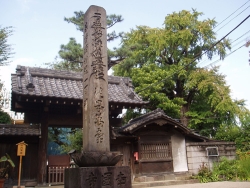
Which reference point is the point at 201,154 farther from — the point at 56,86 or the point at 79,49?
the point at 79,49

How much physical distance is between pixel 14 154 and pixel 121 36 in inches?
708

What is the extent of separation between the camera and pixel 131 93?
12625 mm

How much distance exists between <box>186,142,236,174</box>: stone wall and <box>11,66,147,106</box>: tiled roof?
4.84 metres

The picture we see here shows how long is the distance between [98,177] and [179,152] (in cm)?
995

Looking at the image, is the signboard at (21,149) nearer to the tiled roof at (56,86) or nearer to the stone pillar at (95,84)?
the tiled roof at (56,86)

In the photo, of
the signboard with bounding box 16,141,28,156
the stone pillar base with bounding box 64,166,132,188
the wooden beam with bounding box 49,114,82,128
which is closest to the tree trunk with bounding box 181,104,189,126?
the wooden beam with bounding box 49,114,82,128

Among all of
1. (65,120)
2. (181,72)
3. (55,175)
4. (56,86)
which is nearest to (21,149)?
(65,120)

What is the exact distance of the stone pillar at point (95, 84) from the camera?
6.10m

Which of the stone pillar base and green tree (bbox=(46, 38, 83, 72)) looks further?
green tree (bbox=(46, 38, 83, 72))

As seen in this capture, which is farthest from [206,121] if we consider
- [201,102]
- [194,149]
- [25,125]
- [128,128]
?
[25,125]

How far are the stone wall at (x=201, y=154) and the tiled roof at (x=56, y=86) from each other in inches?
191

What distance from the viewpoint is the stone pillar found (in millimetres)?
6098

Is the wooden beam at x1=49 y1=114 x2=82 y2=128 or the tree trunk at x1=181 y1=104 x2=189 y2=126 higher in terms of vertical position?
the tree trunk at x1=181 y1=104 x2=189 y2=126

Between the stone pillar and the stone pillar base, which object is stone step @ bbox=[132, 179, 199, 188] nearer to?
the stone pillar base
